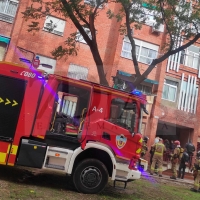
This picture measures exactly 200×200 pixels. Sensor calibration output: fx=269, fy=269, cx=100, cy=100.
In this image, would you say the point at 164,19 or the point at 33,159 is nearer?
the point at 33,159

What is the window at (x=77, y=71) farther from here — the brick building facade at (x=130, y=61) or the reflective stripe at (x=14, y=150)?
the reflective stripe at (x=14, y=150)

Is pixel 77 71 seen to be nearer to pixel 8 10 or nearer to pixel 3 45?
pixel 3 45

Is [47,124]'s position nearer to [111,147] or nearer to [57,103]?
[57,103]

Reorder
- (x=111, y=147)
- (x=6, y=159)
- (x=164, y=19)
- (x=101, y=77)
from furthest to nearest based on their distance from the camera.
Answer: (x=164, y=19), (x=101, y=77), (x=111, y=147), (x=6, y=159)

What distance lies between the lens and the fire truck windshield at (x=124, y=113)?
251 inches

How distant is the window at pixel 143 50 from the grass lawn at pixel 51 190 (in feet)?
39.0

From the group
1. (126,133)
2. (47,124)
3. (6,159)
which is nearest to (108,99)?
(126,133)

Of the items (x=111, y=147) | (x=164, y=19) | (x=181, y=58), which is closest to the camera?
(x=111, y=147)

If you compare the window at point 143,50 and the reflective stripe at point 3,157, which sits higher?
the window at point 143,50

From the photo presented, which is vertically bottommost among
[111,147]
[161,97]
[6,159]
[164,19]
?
[6,159]

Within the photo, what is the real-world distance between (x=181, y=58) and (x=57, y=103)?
50.7 feet

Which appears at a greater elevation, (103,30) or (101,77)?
(103,30)

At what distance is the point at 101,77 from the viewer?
10297 mm

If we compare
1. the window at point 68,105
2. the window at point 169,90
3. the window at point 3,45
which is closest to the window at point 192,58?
Result: the window at point 169,90
